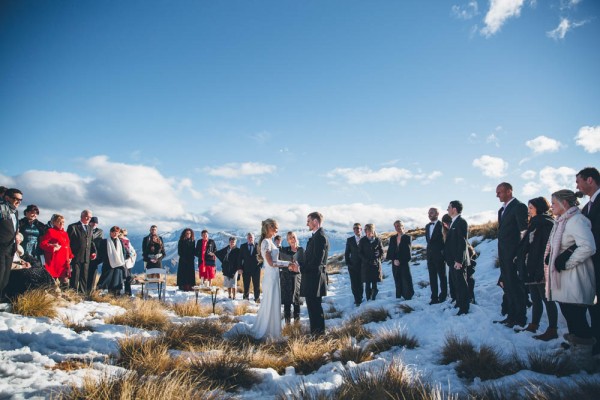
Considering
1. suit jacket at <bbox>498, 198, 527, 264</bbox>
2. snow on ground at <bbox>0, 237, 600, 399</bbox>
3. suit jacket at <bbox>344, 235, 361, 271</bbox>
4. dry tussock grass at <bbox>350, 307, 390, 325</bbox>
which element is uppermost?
suit jacket at <bbox>498, 198, 527, 264</bbox>

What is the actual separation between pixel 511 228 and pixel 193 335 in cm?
569

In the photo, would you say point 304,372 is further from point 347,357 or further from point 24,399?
point 24,399

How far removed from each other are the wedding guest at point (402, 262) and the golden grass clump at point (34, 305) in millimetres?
7734

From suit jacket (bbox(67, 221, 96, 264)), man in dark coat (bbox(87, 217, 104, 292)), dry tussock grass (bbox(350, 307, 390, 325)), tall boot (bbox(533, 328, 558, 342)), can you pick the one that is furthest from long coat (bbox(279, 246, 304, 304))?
man in dark coat (bbox(87, 217, 104, 292))

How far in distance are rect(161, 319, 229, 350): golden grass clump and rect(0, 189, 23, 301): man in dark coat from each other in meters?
2.89

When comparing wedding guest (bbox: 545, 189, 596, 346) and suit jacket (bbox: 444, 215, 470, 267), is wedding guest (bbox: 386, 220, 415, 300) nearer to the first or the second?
→ suit jacket (bbox: 444, 215, 470, 267)

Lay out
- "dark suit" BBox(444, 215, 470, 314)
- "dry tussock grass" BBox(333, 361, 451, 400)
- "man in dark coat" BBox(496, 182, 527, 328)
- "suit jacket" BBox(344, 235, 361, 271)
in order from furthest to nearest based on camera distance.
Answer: "suit jacket" BBox(344, 235, 361, 271) → "dark suit" BBox(444, 215, 470, 314) → "man in dark coat" BBox(496, 182, 527, 328) → "dry tussock grass" BBox(333, 361, 451, 400)

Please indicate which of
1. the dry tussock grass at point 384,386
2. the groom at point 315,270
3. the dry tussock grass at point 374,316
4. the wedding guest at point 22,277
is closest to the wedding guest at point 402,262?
the dry tussock grass at point 374,316

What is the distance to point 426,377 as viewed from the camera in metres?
3.73

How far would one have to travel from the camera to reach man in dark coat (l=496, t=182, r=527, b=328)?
542cm

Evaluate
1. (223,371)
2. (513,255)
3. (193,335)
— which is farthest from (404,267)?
(223,371)

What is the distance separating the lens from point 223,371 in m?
3.81

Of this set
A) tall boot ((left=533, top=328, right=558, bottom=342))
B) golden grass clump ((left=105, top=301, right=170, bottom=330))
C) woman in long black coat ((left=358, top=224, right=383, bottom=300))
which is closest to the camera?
tall boot ((left=533, top=328, right=558, bottom=342))

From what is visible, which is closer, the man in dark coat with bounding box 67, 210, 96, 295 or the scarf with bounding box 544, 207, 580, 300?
the scarf with bounding box 544, 207, 580, 300
